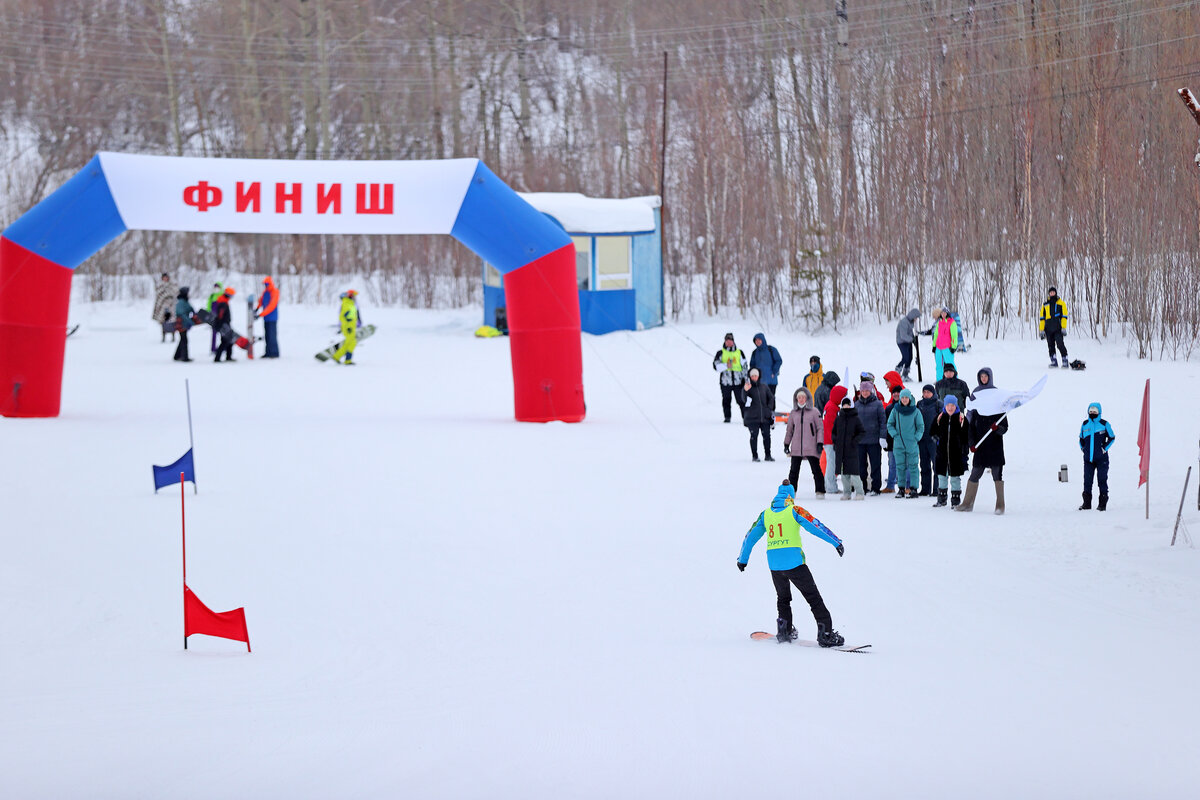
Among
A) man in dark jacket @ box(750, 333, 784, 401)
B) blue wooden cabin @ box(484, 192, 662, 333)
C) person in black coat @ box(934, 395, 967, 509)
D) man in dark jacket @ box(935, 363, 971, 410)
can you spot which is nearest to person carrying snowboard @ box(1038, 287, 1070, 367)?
man in dark jacket @ box(750, 333, 784, 401)

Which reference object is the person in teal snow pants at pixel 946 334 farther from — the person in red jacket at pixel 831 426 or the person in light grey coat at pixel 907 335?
the person in red jacket at pixel 831 426

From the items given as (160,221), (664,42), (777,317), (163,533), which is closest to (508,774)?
(163,533)

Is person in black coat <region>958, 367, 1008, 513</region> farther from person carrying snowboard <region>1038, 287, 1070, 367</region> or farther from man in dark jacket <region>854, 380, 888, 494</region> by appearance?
person carrying snowboard <region>1038, 287, 1070, 367</region>

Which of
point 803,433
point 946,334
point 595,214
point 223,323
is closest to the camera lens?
point 803,433

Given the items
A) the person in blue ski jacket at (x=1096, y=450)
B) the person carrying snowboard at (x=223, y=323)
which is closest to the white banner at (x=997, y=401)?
the person in blue ski jacket at (x=1096, y=450)

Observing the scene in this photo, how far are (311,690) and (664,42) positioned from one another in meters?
42.5

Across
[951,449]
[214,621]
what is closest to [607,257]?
[951,449]

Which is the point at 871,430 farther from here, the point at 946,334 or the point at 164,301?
the point at 164,301

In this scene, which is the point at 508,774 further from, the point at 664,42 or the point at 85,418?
the point at 664,42

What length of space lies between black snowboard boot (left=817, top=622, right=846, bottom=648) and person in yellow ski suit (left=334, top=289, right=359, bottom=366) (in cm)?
1705

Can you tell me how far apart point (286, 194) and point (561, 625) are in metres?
10.8

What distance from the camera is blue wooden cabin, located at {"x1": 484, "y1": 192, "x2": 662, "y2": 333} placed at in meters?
29.0

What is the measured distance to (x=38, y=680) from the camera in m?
7.25

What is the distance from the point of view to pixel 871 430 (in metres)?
13.4
